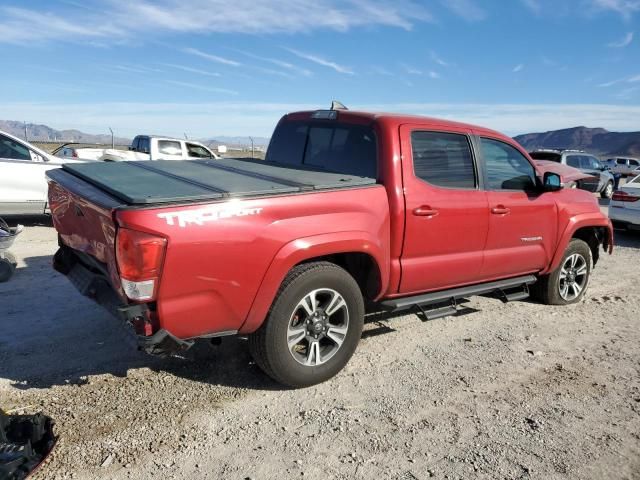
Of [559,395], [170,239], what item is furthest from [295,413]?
[559,395]

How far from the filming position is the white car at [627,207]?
9.98m

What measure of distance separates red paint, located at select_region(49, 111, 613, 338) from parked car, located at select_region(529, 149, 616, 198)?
12803 mm

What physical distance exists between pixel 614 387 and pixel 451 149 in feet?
7.38

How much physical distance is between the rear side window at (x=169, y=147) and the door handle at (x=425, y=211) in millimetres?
13109

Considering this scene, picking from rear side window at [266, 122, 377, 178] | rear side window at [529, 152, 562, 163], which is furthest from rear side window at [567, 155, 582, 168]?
rear side window at [266, 122, 377, 178]

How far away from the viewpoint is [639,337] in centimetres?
502

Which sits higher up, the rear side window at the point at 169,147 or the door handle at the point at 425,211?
the door handle at the point at 425,211

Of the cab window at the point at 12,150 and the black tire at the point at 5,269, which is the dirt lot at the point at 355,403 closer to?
the black tire at the point at 5,269

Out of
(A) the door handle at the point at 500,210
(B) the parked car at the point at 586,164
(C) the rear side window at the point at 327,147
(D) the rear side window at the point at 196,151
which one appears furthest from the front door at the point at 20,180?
(B) the parked car at the point at 586,164

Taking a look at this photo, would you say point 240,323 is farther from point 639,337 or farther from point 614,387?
point 639,337

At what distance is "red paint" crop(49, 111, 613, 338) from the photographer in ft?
9.95

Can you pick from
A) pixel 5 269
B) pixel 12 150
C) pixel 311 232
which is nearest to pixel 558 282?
pixel 311 232

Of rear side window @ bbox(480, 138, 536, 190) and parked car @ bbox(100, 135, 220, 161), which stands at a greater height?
rear side window @ bbox(480, 138, 536, 190)

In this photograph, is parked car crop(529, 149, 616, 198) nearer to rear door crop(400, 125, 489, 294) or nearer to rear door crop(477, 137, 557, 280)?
rear door crop(477, 137, 557, 280)
